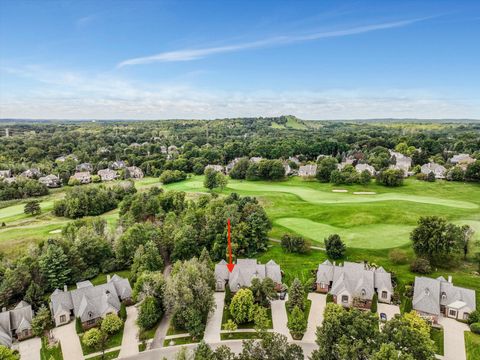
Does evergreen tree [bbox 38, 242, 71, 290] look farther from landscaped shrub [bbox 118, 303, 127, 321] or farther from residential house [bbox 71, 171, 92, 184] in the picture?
residential house [bbox 71, 171, 92, 184]

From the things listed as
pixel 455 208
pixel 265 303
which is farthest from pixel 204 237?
pixel 455 208

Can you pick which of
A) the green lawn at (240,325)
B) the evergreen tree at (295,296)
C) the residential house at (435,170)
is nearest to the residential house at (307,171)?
the residential house at (435,170)

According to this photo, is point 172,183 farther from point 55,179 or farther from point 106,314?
point 106,314

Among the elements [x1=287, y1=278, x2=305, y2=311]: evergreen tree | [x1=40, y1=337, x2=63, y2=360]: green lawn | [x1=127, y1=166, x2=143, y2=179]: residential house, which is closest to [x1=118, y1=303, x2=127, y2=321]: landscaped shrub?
[x1=40, y1=337, x2=63, y2=360]: green lawn

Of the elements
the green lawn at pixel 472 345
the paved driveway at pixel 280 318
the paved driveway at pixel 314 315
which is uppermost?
the green lawn at pixel 472 345

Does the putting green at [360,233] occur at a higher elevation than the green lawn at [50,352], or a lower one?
higher

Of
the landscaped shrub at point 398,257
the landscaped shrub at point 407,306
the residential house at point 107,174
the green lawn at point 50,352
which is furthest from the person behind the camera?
the residential house at point 107,174

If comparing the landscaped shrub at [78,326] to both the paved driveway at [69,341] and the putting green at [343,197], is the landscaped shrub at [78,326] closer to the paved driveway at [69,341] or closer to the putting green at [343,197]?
the paved driveway at [69,341]
